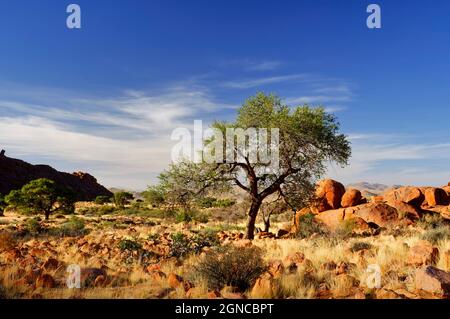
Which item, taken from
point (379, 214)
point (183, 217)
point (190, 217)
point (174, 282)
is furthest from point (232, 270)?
point (183, 217)

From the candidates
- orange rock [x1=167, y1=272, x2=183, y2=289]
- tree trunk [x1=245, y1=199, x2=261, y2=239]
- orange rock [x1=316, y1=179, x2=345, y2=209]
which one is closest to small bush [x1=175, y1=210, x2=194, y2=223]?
orange rock [x1=316, y1=179, x2=345, y2=209]

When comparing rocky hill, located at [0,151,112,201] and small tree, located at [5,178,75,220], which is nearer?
small tree, located at [5,178,75,220]

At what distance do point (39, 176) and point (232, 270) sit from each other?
12040cm

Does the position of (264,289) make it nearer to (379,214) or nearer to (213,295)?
(213,295)

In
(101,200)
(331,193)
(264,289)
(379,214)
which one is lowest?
(264,289)

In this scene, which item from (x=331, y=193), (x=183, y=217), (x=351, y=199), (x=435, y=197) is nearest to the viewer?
(x=351, y=199)

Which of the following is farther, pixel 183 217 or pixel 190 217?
pixel 183 217

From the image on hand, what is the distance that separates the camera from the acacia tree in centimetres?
2247

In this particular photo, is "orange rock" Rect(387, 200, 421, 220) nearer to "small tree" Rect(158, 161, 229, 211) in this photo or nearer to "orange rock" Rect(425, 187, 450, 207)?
"orange rock" Rect(425, 187, 450, 207)

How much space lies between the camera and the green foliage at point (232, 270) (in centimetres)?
983

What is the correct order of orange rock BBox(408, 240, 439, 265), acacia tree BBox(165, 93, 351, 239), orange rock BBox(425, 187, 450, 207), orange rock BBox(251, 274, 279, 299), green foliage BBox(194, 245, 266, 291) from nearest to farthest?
orange rock BBox(251, 274, 279, 299) → green foliage BBox(194, 245, 266, 291) → orange rock BBox(408, 240, 439, 265) → acacia tree BBox(165, 93, 351, 239) → orange rock BBox(425, 187, 450, 207)

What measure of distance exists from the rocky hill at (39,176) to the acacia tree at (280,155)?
71649mm

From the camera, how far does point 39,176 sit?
11825cm

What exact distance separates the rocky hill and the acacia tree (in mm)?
71649
